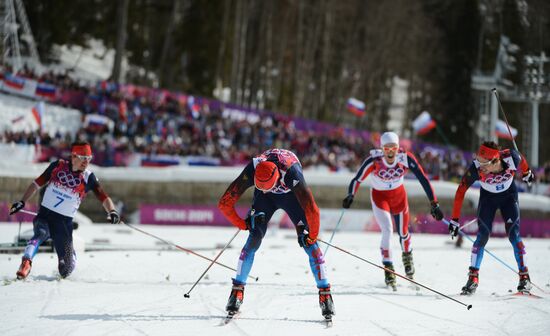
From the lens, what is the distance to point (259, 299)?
8.36 metres

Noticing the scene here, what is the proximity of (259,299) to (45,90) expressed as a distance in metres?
22.0

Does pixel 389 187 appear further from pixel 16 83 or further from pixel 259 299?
pixel 16 83

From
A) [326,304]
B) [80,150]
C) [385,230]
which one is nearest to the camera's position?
[326,304]

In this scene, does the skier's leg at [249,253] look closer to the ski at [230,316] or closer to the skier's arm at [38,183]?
the ski at [230,316]

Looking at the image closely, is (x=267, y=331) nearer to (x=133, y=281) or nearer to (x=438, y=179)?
(x=133, y=281)

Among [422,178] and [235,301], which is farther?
[422,178]

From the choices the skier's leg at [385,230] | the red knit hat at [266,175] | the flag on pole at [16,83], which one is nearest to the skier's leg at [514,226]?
the skier's leg at [385,230]

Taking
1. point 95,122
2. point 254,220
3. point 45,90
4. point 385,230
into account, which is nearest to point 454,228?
point 385,230

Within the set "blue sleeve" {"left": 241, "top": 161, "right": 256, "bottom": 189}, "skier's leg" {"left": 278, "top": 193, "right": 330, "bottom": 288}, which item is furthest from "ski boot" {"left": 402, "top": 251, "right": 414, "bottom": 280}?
"blue sleeve" {"left": 241, "top": 161, "right": 256, "bottom": 189}

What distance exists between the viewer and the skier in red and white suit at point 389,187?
9.97 metres

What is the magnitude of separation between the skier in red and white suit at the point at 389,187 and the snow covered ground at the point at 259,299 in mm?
584

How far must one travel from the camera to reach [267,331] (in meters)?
6.65

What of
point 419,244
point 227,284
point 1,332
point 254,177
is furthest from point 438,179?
point 1,332

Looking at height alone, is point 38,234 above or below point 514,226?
below
